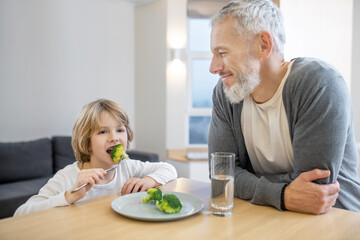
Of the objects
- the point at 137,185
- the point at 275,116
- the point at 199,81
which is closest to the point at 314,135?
the point at 275,116

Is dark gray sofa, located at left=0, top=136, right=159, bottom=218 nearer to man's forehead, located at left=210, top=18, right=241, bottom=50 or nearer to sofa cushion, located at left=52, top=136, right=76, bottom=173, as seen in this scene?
sofa cushion, located at left=52, top=136, right=76, bottom=173

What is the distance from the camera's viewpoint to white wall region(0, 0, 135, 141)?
13.0ft

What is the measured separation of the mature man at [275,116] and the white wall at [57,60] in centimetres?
315

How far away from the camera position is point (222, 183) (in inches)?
42.3

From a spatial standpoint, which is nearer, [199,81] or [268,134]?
[268,134]

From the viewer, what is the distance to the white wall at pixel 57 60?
3961 mm

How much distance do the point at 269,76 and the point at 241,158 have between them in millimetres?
363

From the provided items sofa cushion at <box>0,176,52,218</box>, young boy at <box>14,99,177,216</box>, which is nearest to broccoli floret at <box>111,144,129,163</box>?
young boy at <box>14,99,177,216</box>

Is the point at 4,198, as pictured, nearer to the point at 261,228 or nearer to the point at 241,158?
the point at 241,158

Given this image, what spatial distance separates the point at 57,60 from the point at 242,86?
3.45 meters

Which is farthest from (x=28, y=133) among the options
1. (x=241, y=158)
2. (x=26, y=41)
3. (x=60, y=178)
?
(x=241, y=158)

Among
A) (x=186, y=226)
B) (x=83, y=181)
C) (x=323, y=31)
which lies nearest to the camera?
(x=186, y=226)

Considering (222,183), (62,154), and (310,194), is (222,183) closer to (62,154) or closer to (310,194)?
(310,194)

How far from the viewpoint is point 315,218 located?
Result: 3.51 feet
